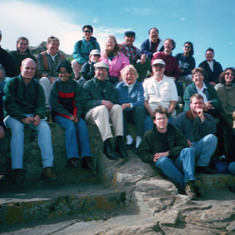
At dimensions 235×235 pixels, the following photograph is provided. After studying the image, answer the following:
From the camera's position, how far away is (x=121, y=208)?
4176mm

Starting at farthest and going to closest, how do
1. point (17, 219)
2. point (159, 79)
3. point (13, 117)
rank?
point (159, 79), point (13, 117), point (17, 219)

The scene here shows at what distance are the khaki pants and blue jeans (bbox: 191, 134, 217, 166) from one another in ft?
4.94

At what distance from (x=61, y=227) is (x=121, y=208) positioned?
1.03 metres

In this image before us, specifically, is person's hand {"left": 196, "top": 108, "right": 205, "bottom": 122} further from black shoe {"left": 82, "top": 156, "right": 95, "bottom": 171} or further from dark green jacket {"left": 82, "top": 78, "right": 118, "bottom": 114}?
black shoe {"left": 82, "top": 156, "right": 95, "bottom": 171}

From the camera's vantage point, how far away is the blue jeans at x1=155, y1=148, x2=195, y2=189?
4.43 meters

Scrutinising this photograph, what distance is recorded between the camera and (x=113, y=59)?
712 cm

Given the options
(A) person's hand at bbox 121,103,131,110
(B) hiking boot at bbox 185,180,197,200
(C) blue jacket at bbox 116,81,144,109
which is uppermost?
(C) blue jacket at bbox 116,81,144,109

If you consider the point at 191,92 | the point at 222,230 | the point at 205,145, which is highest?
the point at 191,92

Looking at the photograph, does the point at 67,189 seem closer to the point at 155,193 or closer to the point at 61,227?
the point at 61,227

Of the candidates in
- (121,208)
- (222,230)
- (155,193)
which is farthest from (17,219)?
(222,230)

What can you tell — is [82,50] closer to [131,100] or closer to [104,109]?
[131,100]

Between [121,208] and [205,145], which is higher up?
[205,145]

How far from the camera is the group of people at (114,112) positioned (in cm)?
461

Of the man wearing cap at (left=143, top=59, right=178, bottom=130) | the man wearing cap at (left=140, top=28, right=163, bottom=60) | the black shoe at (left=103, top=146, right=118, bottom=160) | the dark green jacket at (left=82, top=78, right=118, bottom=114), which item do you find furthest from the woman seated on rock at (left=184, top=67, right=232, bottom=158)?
the black shoe at (left=103, top=146, right=118, bottom=160)
